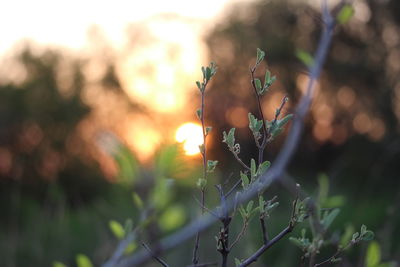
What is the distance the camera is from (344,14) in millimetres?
1545

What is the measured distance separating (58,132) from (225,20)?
7559 millimetres

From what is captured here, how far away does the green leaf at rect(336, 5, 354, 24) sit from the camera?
1.54 metres

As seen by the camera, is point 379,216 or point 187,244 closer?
point 187,244

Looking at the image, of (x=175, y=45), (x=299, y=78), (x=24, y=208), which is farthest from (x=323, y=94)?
(x=24, y=208)

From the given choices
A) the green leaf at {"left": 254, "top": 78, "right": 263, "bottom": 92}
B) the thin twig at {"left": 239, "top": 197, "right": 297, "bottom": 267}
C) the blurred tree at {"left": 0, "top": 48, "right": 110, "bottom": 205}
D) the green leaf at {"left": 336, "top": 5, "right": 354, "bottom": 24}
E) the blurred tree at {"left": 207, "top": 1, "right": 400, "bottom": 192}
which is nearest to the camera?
the thin twig at {"left": 239, "top": 197, "right": 297, "bottom": 267}

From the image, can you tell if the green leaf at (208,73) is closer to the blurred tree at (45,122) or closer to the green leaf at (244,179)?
the green leaf at (244,179)

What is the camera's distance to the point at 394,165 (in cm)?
1297

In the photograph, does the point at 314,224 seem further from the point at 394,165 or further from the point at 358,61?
the point at 358,61

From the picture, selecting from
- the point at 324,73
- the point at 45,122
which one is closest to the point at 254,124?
the point at 45,122

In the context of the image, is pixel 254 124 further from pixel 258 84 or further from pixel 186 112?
pixel 186 112

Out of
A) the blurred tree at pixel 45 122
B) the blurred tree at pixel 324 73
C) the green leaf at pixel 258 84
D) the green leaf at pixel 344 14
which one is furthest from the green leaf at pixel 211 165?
the blurred tree at pixel 324 73

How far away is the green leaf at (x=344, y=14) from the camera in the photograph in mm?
1537

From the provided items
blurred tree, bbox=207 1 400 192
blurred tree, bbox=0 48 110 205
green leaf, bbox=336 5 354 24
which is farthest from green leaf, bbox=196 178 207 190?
blurred tree, bbox=207 1 400 192

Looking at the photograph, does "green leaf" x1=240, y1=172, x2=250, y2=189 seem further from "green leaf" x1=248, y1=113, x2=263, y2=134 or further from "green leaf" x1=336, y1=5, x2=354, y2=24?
"green leaf" x1=336, y1=5, x2=354, y2=24
